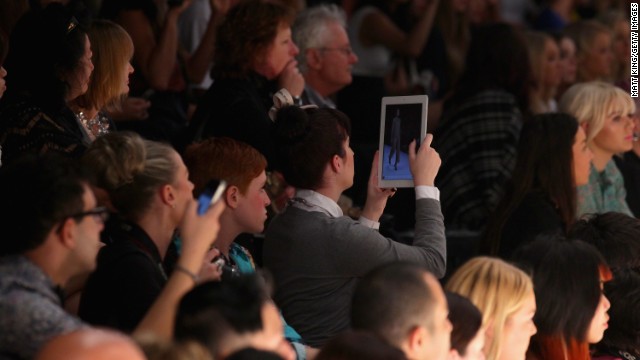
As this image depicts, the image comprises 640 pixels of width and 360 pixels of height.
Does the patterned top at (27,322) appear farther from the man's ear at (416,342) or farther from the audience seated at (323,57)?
the audience seated at (323,57)

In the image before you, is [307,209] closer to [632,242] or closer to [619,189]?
[632,242]

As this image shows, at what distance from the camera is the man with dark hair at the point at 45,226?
11.4 ft

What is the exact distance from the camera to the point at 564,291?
466 cm

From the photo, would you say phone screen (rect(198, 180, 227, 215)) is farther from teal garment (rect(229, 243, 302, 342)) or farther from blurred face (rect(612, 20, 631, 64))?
blurred face (rect(612, 20, 631, 64))

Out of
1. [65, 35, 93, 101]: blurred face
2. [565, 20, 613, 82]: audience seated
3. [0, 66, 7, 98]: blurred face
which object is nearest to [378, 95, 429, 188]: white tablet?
A: [65, 35, 93, 101]: blurred face

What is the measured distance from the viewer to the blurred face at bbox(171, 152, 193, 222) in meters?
4.10

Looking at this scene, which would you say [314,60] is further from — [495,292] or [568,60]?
[495,292]

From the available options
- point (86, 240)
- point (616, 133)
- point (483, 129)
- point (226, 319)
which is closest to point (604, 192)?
point (616, 133)

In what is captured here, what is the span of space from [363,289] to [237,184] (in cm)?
107

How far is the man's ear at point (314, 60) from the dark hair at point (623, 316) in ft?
7.16

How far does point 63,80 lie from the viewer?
15.7ft

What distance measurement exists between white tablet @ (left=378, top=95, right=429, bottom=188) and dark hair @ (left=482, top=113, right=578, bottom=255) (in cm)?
126

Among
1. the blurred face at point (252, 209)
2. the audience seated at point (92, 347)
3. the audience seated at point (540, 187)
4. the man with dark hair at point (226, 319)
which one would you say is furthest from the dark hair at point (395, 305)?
the audience seated at point (540, 187)

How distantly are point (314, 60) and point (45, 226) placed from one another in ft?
10.8
